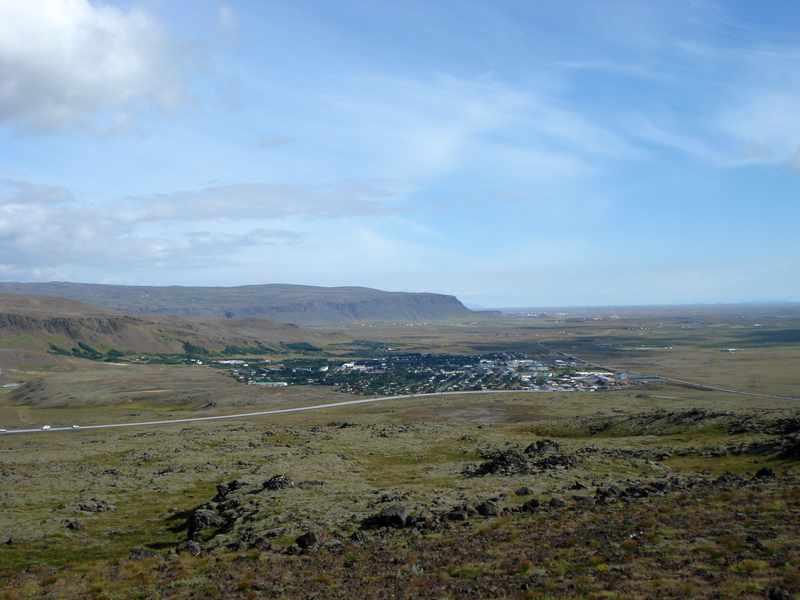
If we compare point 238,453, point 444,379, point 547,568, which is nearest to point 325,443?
point 238,453

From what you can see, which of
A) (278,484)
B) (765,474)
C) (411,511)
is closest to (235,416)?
(278,484)

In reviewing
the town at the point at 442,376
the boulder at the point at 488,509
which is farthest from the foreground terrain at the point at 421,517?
the town at the point at 442,376

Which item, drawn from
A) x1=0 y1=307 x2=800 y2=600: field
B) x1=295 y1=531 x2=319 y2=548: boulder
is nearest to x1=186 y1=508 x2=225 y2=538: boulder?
x1=0 y1=307 x2=800 y2=600: field

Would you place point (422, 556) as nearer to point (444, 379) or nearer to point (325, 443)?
point (325, 443)

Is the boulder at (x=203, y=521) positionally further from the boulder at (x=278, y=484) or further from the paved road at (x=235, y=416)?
the paved road at (x=235, y=416)

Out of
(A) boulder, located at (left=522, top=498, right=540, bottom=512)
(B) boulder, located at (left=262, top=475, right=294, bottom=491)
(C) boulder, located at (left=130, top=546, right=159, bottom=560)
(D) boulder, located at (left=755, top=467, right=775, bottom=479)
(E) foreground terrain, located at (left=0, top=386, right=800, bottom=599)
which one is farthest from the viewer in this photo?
(B) boulder, located at (left=262, top=475, right=294, bottom=491)

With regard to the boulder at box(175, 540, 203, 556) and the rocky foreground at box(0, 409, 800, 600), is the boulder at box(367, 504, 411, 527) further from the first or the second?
the boulder at box(175, 540, 203, 556)
